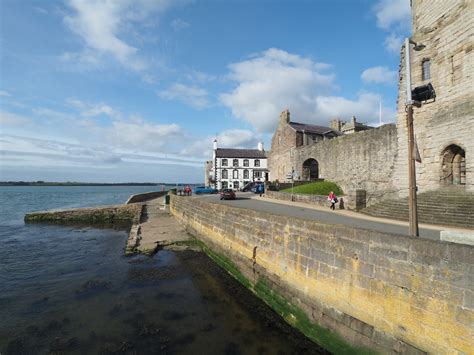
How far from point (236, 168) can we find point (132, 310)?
50891 mm

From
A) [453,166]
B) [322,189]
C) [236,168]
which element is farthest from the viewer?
[236,168]

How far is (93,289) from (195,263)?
449 cm

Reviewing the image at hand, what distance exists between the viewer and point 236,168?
58438mm

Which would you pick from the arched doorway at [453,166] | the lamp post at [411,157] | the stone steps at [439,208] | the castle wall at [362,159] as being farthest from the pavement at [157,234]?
the arched doorway at [453,166]

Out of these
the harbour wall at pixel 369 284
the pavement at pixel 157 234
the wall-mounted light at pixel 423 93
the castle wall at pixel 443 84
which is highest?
the castle wall at pixel 443 84

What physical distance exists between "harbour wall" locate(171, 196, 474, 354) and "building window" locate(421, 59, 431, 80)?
40.5ft

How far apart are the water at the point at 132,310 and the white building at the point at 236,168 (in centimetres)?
4363

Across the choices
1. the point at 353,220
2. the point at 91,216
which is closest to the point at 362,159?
the point at 353,220

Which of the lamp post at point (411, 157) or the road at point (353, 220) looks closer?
the lamp post at point (411, 157)

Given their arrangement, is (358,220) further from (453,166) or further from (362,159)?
(362,159)

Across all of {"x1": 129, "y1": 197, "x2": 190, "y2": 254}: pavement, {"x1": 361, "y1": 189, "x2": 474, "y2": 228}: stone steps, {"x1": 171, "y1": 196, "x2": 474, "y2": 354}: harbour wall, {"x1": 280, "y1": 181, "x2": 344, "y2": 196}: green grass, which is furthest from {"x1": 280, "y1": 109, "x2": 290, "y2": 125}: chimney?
{"x1": 171, "y1": 196, "x2": 474, "y2": 354}: harbour wall

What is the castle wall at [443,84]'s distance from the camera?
11.6 meters

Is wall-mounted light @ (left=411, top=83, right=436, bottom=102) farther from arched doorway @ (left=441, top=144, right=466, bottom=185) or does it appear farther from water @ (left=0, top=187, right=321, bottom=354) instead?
arched doorway @ (left=441, top=144, right=466, bottom=185)

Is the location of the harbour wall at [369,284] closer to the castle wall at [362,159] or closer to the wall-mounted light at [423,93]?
the wall-mounted light at [423,93]
